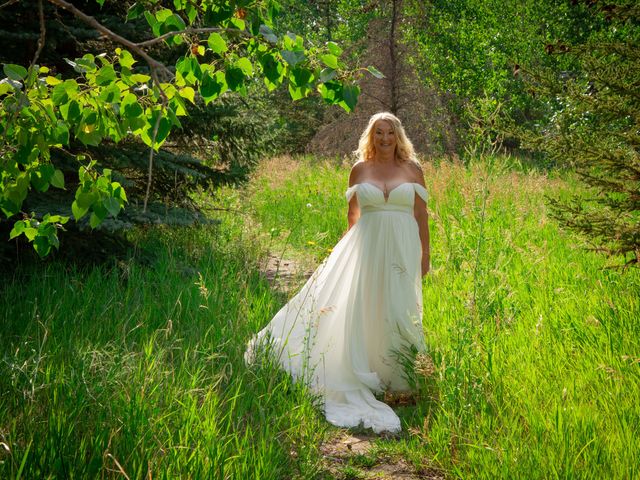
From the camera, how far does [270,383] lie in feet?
13.5

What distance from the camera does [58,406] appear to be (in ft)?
10.4

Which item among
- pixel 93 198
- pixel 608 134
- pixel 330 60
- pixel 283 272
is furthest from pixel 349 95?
pixel 283 272

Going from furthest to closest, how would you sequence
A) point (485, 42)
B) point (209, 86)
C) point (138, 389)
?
point (485, 42) < point (138, 389) < point (209, 86)

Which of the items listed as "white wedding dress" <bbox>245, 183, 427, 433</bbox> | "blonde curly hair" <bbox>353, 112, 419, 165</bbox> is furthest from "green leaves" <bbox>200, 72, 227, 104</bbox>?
"blonde curly hair" <bbox>353, 112, 419, 165</bbox>

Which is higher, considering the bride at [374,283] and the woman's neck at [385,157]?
the woman's neck at [385,157]

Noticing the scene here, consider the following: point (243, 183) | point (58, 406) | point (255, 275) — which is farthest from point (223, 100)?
point (58, 406)

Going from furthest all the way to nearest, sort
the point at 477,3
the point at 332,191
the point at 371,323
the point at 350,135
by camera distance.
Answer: the point at 477,3, the point at 350,135, the point at 332,191, the point at 371,323

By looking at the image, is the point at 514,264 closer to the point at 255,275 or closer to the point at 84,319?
the point at 255,275

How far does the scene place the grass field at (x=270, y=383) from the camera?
3125 mm

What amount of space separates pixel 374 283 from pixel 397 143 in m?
1.14

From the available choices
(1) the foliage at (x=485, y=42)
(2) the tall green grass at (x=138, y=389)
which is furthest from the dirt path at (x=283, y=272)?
(1) the foliage at (x=485, y=42)

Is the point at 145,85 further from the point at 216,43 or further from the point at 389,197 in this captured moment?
the point at 389,197

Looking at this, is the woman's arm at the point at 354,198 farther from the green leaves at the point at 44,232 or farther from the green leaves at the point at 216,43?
the green leaves at the point at 216,43

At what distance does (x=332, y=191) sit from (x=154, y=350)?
906 centimetres
